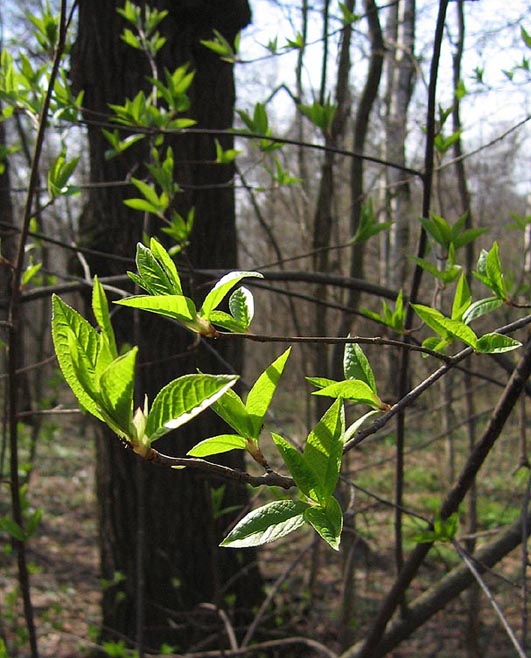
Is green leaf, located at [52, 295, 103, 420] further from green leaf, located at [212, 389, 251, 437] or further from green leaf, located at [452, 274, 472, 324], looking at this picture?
green leaf, located at [452, 274, 472, 324]

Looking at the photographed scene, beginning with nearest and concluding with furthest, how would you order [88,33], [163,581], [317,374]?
[88,33] < [163,581] < [317,374]

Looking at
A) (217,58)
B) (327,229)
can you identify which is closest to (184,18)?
(217,58)

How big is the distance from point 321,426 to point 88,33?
2.54 meters

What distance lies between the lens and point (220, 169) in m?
2.72

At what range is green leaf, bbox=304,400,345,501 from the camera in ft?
1.62

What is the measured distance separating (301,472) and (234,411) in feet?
0.27

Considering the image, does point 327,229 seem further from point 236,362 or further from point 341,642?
point 341,642

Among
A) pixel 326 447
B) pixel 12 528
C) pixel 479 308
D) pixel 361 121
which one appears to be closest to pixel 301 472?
pixel 326 447

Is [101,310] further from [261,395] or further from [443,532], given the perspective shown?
[443,532]

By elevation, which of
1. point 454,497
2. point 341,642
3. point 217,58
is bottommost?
point 341,642

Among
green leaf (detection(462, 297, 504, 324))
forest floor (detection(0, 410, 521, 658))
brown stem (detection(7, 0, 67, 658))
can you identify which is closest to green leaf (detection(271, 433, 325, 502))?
green leaf (detection(462, 297, 504, 324))

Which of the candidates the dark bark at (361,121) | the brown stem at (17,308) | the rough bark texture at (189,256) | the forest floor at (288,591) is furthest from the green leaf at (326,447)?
the dark bark at (361,121)

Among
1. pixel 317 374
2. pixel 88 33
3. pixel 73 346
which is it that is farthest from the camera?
pixel 317 374

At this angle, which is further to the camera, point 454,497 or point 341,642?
point 341,642
